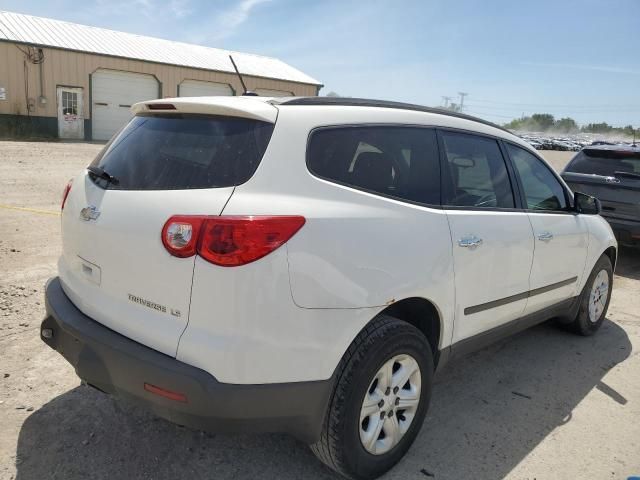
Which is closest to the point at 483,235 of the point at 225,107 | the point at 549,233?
the point at 549,233

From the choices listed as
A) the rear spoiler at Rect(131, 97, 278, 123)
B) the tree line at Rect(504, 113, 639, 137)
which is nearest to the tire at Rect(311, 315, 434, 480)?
the rear spoiler at Rect(131, 97, 278, 123)

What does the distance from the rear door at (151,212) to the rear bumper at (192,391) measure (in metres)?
0.08

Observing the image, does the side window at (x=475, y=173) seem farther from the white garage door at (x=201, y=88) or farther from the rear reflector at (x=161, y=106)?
the white garage door at (x=201, y=88)

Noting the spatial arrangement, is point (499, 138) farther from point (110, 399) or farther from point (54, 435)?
point (54, 435)

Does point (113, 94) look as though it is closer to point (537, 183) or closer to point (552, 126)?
point (537, 183)

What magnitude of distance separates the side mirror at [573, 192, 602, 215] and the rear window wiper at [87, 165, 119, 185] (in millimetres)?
3449

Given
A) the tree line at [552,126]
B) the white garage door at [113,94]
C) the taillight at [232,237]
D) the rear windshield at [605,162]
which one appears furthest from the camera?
the tree line at [552,126]

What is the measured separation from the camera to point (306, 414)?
7.59ft

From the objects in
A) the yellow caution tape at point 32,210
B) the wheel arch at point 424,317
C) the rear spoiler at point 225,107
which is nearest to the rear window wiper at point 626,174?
the wheel arch at point 424,317

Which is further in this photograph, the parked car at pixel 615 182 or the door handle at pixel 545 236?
the parked car at pixel 615 182

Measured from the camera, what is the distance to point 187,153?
246 cm

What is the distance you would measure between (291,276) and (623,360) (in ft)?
11.6

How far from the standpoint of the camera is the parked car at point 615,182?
718 cm

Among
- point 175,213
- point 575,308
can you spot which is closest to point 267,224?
point 175,213
